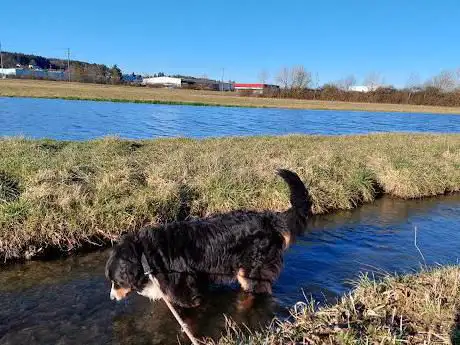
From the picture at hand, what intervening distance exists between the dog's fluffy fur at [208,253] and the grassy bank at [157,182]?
9.19 ft

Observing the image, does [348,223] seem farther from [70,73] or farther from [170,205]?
[70,73]

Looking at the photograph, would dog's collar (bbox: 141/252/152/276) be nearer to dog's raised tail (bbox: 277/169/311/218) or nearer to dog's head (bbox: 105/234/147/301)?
dog's head (bbox: 105/234/147/301)

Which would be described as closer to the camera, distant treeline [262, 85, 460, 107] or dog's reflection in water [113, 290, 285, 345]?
dog's reflection in water [113, 290, 285, 345]

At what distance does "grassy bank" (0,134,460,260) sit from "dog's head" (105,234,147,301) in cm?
273

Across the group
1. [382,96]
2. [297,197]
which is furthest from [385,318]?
[382,96]

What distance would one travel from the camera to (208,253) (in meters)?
5.80

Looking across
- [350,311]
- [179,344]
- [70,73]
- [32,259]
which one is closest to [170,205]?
[32,259]

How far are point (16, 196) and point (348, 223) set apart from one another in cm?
731

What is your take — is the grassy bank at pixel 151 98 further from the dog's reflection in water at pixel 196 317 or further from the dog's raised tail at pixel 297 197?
the dog's raised tail at pixel 297 197

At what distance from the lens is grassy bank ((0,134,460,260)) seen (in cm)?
779

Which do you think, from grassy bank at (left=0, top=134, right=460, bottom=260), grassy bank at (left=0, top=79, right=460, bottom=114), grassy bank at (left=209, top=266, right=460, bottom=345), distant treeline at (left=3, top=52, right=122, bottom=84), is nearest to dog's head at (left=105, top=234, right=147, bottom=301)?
grassy bank at (left=209, top=266, right=460, bottom=345)

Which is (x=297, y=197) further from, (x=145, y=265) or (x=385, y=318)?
(x=145, y=265)

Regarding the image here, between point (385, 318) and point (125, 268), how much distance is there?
123 inches

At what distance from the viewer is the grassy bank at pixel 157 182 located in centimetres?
779
